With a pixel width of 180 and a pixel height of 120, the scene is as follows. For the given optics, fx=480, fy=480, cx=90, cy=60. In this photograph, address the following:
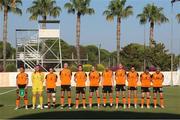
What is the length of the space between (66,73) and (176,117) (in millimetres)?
6591

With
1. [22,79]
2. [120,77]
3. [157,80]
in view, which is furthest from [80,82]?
[157,80]

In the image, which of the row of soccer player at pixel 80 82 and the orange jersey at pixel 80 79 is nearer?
the row of soccer player at pixel 80 82

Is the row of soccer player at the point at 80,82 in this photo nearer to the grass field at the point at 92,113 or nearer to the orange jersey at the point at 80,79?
the orange jersey at the point at 80,79

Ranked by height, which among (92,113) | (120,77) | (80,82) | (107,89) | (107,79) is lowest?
(92,113)

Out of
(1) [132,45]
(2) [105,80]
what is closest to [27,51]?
(2) [105,80]

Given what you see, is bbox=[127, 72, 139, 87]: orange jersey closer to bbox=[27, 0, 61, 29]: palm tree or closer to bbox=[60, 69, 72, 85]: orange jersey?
bbox=[60, 69, 72, 85]: orange jersey

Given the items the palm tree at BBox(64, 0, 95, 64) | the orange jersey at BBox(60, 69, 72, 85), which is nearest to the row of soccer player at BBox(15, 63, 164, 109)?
the orange jersey at BBox(60, 69, 72, 85)

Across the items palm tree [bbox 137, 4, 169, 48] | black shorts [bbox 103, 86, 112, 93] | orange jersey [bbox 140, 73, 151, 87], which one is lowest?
black shorts [bbox 103, 86, 112, 93]

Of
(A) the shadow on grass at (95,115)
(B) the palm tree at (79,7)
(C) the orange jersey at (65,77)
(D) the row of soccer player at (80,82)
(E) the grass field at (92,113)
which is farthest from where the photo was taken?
(B) the palm tree at (79,7)

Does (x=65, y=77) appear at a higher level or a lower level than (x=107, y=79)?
higher

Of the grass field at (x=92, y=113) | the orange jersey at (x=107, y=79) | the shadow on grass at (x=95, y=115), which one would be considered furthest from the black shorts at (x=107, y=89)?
the shadow on grass at (x=95, y=115)

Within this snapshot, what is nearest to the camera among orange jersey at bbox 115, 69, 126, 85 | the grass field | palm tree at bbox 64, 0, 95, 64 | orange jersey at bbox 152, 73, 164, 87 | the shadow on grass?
the shadow on grass

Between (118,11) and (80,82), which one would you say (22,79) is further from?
(118,11)

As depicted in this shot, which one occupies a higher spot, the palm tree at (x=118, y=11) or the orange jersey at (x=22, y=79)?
the palm tree at (x=118, y=11)
